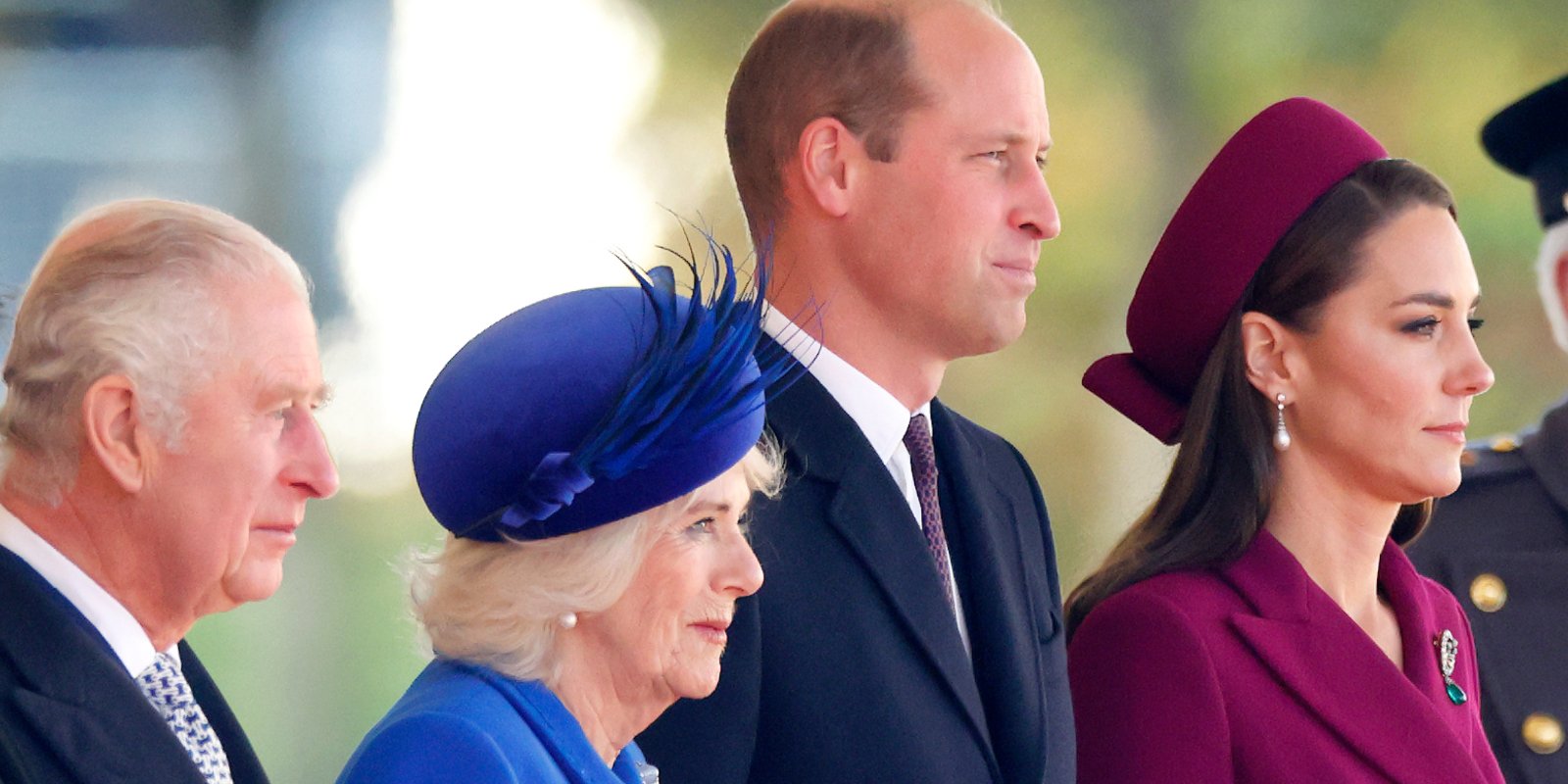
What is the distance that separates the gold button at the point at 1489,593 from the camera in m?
2.87

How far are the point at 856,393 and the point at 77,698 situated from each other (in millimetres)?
960

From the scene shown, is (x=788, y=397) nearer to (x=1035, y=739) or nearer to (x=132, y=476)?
(x=1035, y=739)

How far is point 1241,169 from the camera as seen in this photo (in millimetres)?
2480

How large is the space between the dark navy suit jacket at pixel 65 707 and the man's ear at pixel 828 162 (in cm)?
101

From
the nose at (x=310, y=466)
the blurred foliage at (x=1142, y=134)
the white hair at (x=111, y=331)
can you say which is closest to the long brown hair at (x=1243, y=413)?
the nose at (x=310, y=466)

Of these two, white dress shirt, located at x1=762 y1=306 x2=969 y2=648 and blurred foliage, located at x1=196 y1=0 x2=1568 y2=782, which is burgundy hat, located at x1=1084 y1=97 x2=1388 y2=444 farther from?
blurred foliage, located at x1=196 y1=0 x2=1568 y2=782

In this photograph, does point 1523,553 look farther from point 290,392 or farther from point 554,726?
point 290,392

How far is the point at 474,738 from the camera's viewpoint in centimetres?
167

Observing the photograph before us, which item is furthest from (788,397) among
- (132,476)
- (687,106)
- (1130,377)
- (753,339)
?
(687,106)

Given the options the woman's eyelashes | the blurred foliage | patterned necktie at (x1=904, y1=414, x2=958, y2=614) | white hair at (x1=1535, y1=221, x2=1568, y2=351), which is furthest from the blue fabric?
the blurred foliage

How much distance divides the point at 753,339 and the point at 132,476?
1.91 ft

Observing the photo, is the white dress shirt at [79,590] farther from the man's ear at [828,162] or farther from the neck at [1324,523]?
the neck at [1324,523]

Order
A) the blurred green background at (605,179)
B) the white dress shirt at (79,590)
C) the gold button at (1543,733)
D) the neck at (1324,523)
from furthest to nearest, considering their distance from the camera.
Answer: the blurred green background at (605,179), the gold button at (1543,733), the neck at (1324,523), the white dress shirt at (79,590)

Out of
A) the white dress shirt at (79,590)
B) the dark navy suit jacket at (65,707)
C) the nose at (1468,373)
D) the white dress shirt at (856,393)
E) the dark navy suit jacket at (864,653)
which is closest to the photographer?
the dark navy suit jacket at (65,707)
